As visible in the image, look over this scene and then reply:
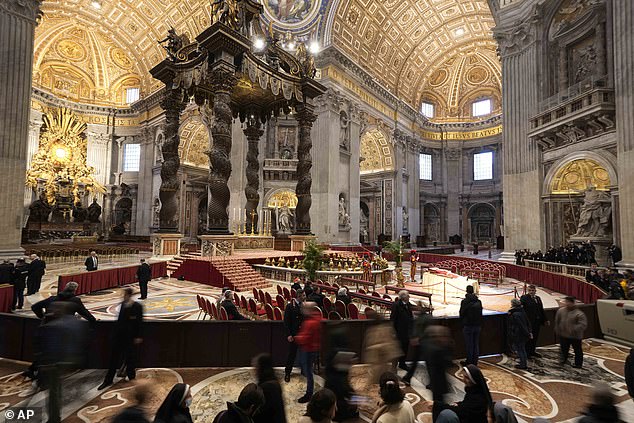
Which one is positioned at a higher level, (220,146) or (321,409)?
(220,146)

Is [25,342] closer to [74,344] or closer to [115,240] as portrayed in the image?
[74,344]

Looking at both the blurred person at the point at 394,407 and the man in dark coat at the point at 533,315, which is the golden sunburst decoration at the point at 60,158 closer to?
the blurred person at the point at 394,407

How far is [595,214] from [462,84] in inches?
1006

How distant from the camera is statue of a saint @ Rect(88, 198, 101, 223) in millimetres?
26688

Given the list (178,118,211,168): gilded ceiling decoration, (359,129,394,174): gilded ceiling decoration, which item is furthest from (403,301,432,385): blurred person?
(178,118,211,168): gilded ceiling decoration

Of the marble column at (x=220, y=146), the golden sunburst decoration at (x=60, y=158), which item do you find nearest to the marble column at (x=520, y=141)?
the marble column at (x=220, y=146)

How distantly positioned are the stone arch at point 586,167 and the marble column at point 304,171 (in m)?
11.0

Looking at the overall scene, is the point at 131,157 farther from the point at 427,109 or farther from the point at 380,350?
the point at 380,350

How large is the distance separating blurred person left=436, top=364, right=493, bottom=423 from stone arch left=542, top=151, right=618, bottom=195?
523 inches

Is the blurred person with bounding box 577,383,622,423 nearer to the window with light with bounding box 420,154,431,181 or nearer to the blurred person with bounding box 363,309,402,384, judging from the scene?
the blurred person with bounding box 363,309,402,384

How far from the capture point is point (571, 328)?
194 inches

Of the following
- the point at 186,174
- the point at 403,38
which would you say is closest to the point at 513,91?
the point at 403,38

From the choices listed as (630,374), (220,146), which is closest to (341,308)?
(630,374)

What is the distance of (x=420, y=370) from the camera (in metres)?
4.88
